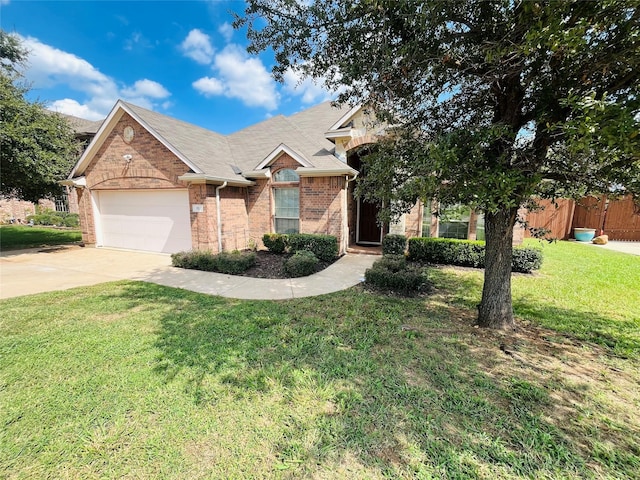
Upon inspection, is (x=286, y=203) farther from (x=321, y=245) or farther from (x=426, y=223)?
(x=426, y=223)

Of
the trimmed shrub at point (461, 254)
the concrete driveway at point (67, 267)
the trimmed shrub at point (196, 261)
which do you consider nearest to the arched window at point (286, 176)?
the trimmed shrub at point (196, 261)

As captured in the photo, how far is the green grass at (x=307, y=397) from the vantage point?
7.73 ft

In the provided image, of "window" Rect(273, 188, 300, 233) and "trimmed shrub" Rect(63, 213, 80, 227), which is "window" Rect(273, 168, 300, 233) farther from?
"trimmed shrub" Rect(63, 213, 80, 227)

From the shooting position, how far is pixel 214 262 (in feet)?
28.9

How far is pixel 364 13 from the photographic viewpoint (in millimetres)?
3891

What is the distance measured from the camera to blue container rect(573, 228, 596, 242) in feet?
50.0

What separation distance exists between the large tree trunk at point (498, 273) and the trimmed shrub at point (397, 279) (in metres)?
1.90

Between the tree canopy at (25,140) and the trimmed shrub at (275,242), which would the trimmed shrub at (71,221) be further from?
the trimmed shrub at (275,242)

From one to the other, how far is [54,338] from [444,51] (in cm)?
747

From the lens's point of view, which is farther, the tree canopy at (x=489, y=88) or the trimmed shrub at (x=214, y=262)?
the trimmed shrub at (x=214, y=262)

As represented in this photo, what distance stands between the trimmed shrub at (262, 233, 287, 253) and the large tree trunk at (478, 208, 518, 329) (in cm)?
749

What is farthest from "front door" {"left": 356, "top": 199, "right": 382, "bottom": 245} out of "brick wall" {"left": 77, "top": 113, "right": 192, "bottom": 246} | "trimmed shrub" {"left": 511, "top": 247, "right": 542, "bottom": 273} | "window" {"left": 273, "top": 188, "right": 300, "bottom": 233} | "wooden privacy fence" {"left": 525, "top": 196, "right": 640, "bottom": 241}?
"wooden privacy fence" {"left": 525, "top": 196, "right": 640, "bottom": 241}

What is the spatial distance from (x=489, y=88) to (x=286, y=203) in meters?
8.57

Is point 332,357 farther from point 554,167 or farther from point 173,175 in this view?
point 173,175
